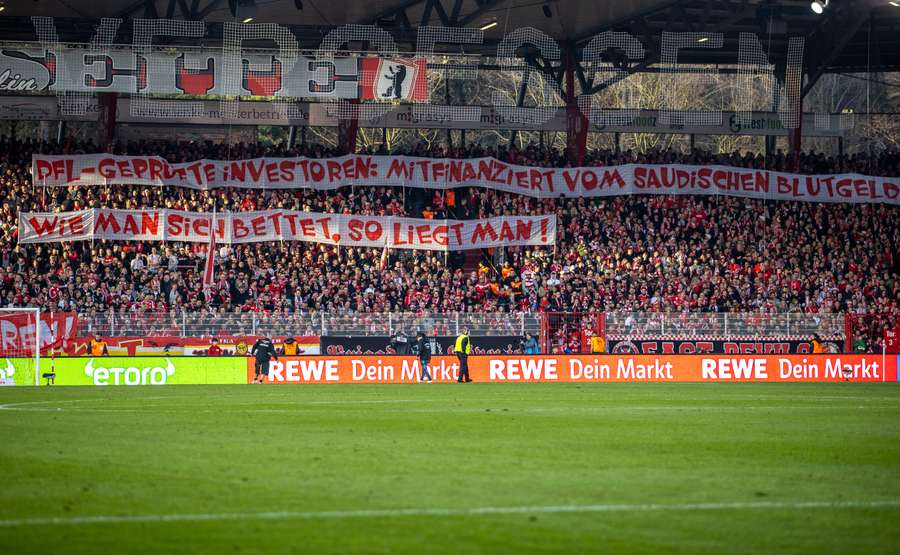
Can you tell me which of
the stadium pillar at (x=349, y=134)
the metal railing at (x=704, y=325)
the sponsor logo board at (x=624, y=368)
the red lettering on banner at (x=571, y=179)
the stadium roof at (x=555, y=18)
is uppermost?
the stadium roof at (x=555, y=18)

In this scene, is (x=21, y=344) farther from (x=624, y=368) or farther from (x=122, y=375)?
(x=624, y=368)

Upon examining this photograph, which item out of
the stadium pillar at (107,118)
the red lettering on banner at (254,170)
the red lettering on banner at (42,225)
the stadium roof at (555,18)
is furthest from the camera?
the stadium pillar at (107,118)

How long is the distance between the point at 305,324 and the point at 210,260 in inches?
207

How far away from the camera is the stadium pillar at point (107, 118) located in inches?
1859

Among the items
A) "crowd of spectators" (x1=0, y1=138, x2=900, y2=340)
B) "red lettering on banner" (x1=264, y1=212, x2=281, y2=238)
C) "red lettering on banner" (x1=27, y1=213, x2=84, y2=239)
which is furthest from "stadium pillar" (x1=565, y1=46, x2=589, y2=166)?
"red lettering on banner" (x1=27, y1=213, x2=84, y2=239)

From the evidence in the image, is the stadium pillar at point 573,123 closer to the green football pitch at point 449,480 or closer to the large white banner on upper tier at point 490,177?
the large white banner on upper tier at point 490,177

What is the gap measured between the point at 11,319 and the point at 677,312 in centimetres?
2085

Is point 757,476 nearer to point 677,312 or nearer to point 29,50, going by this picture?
point 677,312

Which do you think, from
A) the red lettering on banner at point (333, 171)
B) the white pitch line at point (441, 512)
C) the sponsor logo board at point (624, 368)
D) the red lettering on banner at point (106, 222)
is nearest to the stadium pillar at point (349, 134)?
the red lettering on banner at point (333, 171)

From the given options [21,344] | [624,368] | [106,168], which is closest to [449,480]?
[21,344]

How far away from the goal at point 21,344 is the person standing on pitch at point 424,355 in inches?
423

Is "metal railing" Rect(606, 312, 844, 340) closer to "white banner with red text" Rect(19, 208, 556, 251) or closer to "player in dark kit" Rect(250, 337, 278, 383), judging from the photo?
"white banner with red text" Rect(19, 208, 556, 251)

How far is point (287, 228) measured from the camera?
44.2m

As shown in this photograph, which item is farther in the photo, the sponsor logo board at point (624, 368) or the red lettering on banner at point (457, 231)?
the red lettering on banner at point (457, 231)
